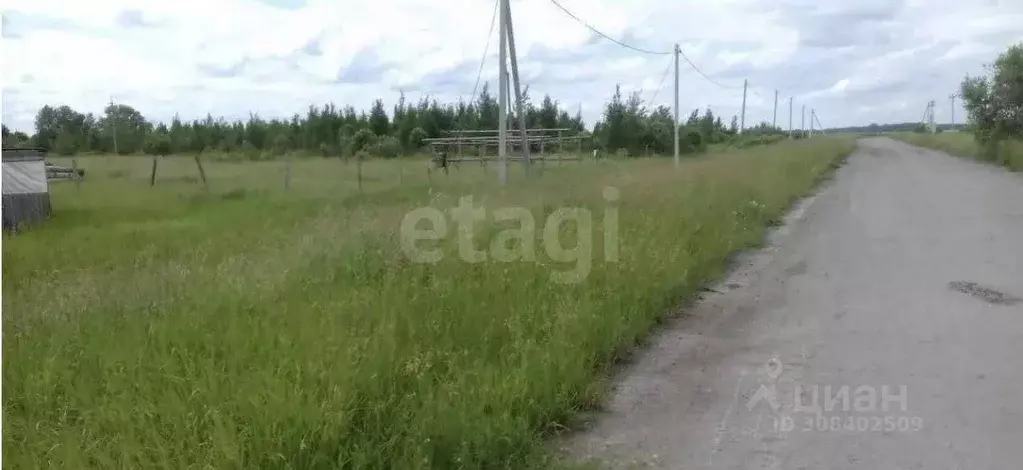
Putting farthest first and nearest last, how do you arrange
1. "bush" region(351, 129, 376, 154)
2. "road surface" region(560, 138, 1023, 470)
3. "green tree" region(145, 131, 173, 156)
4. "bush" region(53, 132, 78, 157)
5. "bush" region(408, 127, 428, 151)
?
"bush" region(408, 127, 428, 151), "bush" region(351, 129, 376, 154), "bush" region(53, 132, 78, 157), "green tree" region(145, 131, 173, 156), "road surface" region(560, 138, 1023, 470)

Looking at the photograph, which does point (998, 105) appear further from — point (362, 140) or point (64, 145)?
point (64, 145)

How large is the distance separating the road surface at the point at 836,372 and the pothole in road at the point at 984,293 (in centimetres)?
4

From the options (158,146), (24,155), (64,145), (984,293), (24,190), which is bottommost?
(984,293)

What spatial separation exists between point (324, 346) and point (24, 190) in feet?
40.8

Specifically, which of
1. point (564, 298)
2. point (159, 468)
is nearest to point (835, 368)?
point (564, 298)

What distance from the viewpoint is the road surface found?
12.7 ft

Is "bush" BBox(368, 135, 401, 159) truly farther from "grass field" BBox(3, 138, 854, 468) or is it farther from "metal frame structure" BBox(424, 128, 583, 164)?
"grass field" BBox(3, 138, 854, 468)

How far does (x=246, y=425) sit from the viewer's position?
3.37 metres

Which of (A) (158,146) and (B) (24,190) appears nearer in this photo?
(B) (24,190)

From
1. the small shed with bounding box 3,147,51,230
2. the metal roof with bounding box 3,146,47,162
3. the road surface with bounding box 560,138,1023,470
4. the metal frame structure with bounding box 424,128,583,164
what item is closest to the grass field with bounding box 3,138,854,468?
the road surface with bounding box 560,138,1023,470

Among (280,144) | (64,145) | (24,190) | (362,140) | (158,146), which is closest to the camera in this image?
(24,190)

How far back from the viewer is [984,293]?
Answer: 23.8 ft

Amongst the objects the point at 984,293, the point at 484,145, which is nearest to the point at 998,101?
the point at 484,145

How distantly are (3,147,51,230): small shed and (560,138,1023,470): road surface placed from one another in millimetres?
12274
